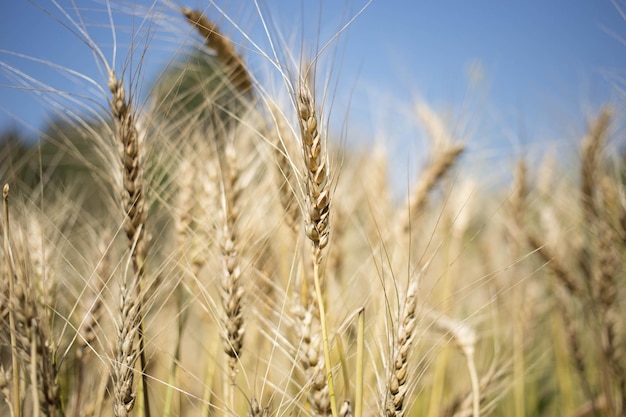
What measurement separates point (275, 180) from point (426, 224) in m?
1.33

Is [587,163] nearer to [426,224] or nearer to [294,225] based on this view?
[426,224]

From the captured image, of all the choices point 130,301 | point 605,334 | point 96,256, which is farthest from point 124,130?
point 605,334

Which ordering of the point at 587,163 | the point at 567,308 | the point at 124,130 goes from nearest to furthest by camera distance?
the point at 124,130
the point at 587,163
the point at 567,308

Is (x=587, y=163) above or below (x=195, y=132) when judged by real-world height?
above

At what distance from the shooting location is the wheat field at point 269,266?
85 cm

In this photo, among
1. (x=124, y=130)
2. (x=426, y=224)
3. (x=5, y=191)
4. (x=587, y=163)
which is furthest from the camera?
(x=426, y=224)

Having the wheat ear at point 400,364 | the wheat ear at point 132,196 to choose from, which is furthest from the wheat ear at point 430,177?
the wheat ear at point 132,196

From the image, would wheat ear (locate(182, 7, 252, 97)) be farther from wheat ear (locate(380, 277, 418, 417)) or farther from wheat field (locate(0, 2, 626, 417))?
wheat ear (locate(380, 277, 418, 417))

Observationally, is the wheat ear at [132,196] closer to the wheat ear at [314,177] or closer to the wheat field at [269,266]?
the wheat field at [269,266]

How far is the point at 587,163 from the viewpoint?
5.66 feet

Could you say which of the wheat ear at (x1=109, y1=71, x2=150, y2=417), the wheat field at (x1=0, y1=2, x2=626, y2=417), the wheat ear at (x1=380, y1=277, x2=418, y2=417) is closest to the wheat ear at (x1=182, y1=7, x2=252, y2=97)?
the wheat field at (x1=0, y1=2, x2=626, y2=417)

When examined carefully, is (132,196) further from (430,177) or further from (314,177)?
(430,177)

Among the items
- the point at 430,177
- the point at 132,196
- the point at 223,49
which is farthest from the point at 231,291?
the point at 430,177

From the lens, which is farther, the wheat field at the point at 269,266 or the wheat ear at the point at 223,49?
the wheat ear at the point at 223,49
